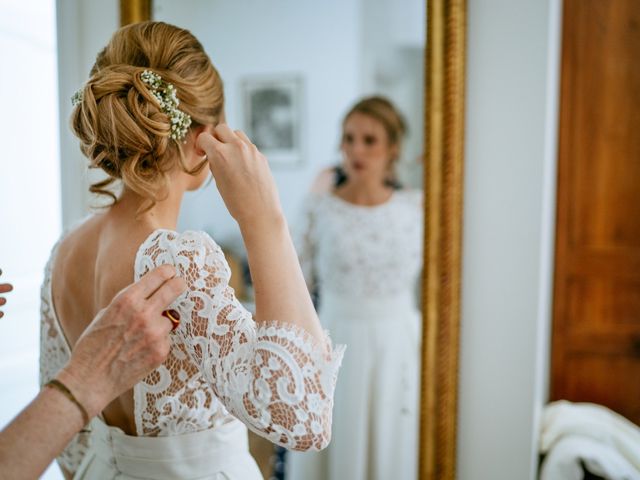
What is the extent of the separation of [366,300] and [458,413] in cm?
36

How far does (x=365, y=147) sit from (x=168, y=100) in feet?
1.95

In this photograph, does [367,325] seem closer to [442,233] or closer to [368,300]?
[368,300]

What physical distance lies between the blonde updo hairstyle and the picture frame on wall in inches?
15.6

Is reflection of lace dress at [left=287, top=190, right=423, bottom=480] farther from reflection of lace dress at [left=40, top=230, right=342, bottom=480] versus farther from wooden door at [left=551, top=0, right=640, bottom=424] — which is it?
wooden door at [left=551, top=0, right=640, bottom=424]

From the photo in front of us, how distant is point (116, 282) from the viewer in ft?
2.80

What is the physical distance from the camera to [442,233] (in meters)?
1.28

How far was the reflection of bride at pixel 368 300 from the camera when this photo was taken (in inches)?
52.1

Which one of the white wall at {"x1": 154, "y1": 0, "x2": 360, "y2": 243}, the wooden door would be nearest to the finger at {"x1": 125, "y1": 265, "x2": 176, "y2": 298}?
the white wall at {"x1": 154, "y1": 0, "x2": 360, "y2": 243}

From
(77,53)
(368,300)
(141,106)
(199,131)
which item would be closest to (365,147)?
(368,300)

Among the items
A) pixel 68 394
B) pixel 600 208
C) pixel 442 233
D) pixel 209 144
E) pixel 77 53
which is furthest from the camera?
pixel 600 208

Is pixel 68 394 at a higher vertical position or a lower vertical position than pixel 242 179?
lower

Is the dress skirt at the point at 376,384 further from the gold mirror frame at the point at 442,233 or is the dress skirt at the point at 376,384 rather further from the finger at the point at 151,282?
the finger at the point at 151,282

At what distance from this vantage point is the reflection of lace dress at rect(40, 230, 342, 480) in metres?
0.73

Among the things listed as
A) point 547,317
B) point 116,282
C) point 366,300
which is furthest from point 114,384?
point 547,317
